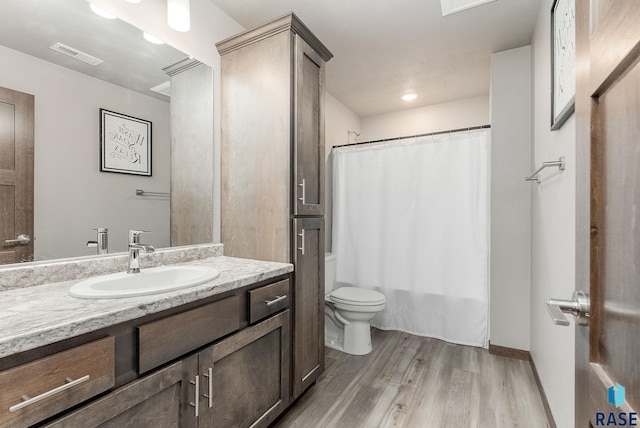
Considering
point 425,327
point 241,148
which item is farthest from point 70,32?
point 425,327

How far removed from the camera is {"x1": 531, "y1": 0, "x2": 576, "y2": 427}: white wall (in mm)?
1255

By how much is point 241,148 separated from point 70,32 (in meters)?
0.86

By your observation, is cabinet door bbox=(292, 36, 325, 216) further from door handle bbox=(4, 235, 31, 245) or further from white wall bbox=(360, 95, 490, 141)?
white wall bbox=(360, 95, 490, 141)

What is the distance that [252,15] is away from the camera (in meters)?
1.92

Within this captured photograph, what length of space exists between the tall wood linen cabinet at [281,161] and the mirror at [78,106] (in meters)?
0.40

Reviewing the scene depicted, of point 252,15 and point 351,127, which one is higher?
point 252,15

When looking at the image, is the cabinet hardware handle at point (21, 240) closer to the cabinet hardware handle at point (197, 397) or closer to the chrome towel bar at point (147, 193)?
the chrome towel bar at point (147, 193)

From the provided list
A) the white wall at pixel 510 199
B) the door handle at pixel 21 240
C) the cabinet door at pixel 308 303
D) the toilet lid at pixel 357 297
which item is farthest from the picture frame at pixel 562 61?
the door handle at pixel 21 240

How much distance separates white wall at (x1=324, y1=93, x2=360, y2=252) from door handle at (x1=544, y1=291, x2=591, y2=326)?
2590 mm

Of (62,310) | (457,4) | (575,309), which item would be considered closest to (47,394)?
(62,310)

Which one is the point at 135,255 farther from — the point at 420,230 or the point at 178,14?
the point at 420,230

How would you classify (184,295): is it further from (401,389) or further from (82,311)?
(401,389)

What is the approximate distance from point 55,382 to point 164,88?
1.42 m

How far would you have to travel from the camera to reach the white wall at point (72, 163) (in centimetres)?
115
